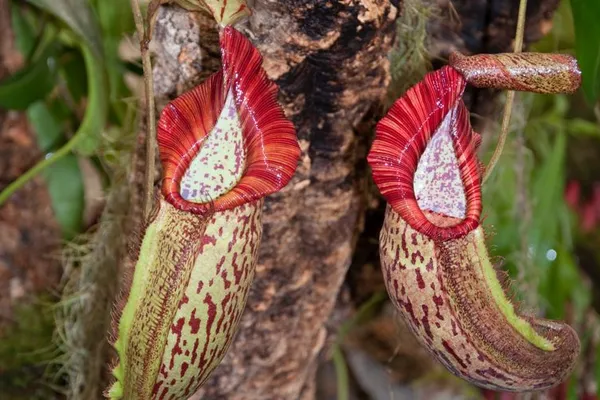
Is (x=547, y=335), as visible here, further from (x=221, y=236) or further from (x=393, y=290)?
(x=221, y=236)

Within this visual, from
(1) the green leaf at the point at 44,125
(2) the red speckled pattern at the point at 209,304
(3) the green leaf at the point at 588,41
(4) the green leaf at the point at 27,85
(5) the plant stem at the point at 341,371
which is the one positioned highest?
(3) the green leaf at the point at 588,41

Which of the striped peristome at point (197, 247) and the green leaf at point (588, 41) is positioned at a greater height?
the green leaf at point (588, 41)

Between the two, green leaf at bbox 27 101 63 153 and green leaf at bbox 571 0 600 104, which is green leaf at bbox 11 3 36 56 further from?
green leaf at bbox 571 0 600 104

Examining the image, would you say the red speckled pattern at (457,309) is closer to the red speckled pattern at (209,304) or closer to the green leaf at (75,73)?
the red speckled pattern at (209,304)

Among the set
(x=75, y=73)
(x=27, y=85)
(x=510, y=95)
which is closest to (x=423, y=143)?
(x=510, y=95)

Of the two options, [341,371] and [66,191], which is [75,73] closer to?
[66,191]

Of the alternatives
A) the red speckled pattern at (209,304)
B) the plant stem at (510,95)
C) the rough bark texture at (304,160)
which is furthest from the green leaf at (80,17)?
the plant stem at (510,95)
